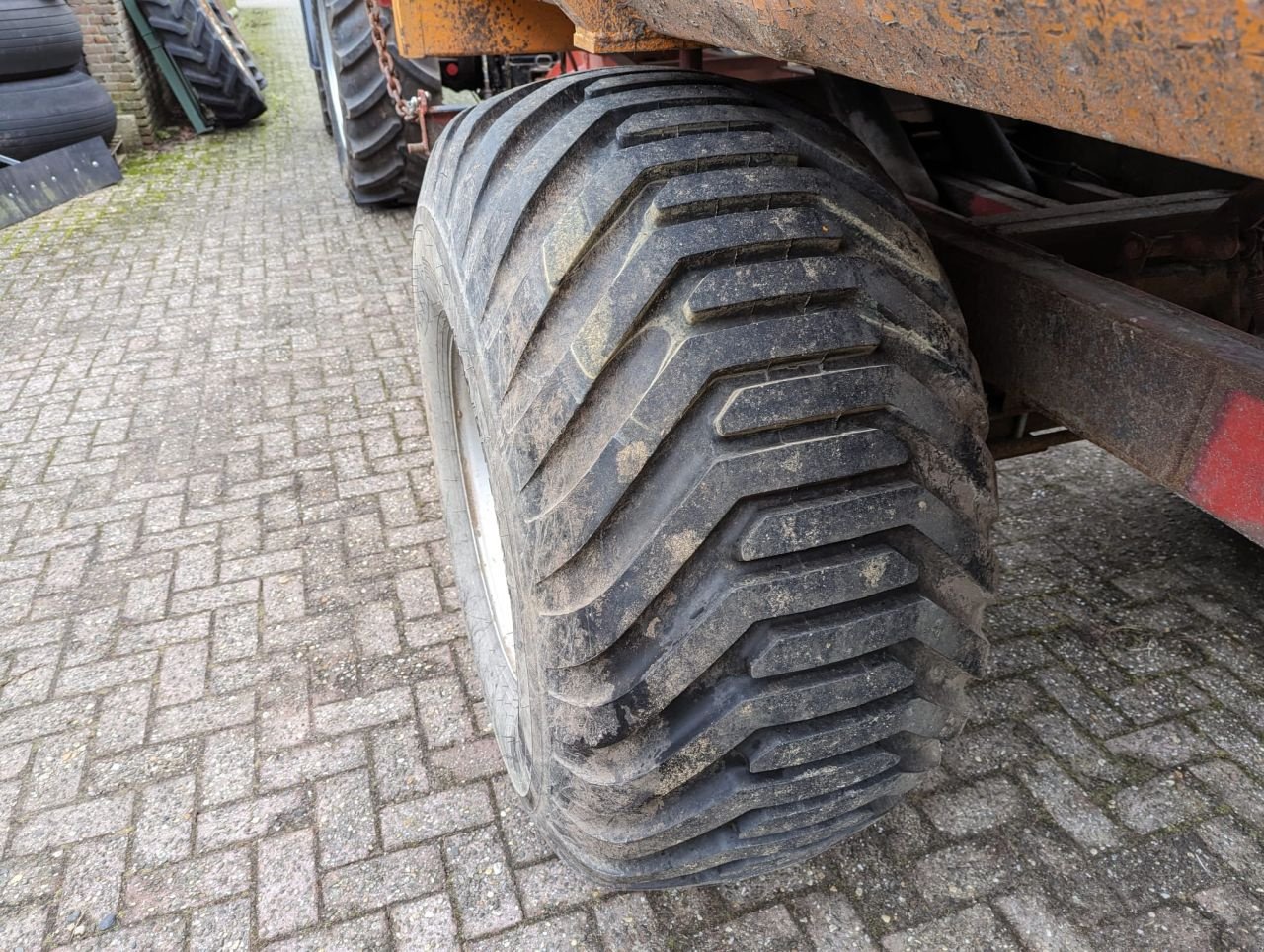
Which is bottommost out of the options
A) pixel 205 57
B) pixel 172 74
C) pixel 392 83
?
pixel 172 74

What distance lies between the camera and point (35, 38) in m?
6.52

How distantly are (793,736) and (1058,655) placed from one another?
1654 millimetres

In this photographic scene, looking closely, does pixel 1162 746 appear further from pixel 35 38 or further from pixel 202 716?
pixel 35 38

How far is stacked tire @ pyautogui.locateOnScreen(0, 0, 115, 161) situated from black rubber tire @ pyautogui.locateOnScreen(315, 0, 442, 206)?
6.46 ft

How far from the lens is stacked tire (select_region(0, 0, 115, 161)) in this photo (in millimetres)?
6414

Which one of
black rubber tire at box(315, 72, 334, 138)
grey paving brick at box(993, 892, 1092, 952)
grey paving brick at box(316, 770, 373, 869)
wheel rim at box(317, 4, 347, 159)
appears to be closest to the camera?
grey paving brick at box(993, 892, 1092, 952)

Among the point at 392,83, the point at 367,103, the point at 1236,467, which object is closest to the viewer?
the point at 1236,467

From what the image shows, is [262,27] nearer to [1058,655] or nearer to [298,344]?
[298,344]

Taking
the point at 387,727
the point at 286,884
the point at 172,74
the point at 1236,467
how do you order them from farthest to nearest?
the point at 172,74 → the point at 387,727 → the point at 286,884 → the point at 1236,467

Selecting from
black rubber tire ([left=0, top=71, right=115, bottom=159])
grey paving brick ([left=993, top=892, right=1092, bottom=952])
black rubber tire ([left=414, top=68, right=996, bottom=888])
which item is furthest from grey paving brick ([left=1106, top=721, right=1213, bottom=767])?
black rubber tire ([left=0, top=71, right=115, bottom=159])

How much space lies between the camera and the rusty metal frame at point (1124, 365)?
1.08 m

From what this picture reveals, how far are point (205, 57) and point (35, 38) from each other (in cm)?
207

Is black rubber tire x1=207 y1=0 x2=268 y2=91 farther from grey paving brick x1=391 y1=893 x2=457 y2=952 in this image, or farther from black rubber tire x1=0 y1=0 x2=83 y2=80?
grey paving brick x1=391 y1=893 x2=457 y2=952

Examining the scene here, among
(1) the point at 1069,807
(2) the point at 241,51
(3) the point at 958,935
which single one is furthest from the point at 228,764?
(2) the point at 241,51
